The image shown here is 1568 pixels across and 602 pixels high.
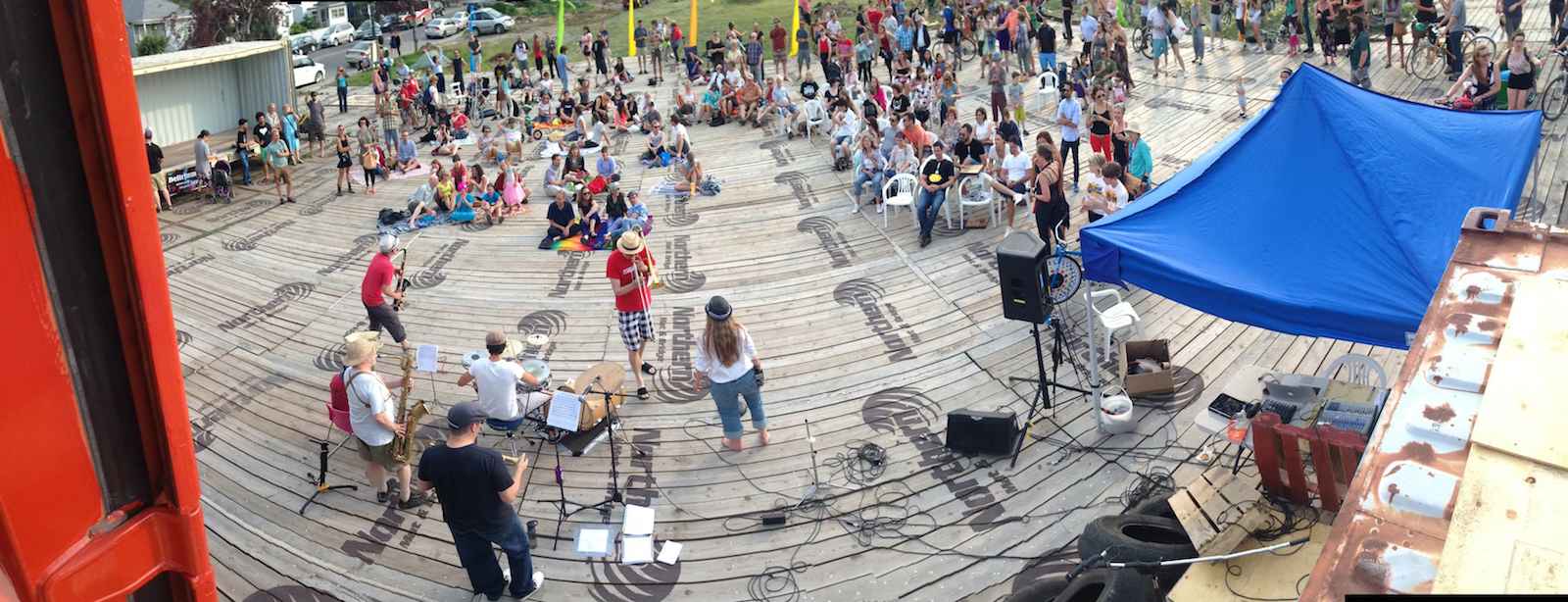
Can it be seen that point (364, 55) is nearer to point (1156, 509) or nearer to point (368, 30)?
point (368, 30)

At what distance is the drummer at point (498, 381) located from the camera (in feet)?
26.1

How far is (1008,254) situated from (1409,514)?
500 centimetres

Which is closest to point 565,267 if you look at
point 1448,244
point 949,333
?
point 949,333

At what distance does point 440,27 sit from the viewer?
40.6m

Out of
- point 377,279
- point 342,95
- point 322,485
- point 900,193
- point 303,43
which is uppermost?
point 303,43

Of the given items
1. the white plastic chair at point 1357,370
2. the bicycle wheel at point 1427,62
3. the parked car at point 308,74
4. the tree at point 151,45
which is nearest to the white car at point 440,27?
the parked car at point 308,74

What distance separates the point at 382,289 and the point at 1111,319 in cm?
676

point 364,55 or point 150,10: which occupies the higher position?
point 150,10

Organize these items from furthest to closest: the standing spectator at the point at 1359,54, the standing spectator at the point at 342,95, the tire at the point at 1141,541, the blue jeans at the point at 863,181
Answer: the standing spectator at the point at 342,95 < the standing spectator at the point at 1359,54 < the blue jeans at the point at 863,181 < the tire at the point at 1141,541

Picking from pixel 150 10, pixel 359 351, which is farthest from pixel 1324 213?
pixel 150 10

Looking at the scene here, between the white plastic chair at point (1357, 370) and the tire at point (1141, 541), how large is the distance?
227cm

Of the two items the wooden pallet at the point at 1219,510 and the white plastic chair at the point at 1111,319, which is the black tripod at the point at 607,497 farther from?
the white plastic chair at the point at 1111,319

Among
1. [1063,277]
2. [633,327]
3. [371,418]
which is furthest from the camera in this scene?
[1063,277]

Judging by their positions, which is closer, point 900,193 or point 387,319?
point 387,319
